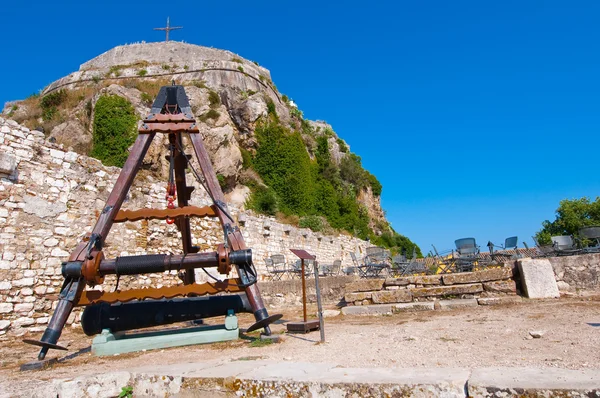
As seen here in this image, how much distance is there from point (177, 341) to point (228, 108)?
87.6ft

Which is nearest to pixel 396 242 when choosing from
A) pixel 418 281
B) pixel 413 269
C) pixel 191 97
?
pixel 191 97

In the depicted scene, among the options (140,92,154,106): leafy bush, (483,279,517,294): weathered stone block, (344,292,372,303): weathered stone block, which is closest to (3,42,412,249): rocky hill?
(140,92,154,106): leafy bush

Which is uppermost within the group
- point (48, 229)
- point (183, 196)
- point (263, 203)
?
point (263, 203)

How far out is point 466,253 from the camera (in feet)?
35.6

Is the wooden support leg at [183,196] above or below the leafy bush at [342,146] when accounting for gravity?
below

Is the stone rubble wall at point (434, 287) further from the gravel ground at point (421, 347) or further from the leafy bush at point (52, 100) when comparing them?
the leafy bush at point (52, 100)

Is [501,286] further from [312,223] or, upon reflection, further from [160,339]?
[312,223]

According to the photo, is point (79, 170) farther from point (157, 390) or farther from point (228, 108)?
point (228, 108)

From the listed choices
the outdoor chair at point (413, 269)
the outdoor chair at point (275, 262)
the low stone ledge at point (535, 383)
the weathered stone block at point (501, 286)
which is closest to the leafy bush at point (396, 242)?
the outdoor chair at point (275, 262)

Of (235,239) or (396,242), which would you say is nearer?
(235,239)

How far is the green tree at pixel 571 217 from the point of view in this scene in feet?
116

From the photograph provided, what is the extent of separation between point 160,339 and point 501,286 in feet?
20.4

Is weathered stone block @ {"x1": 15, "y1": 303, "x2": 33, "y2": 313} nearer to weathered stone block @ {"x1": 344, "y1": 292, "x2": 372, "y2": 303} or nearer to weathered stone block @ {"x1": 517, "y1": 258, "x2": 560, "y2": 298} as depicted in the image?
weathered stone block @ {"x1": 344, "y1": 292, "x2": 372, "y2": 303}

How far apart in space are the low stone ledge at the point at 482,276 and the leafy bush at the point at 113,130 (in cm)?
1958
